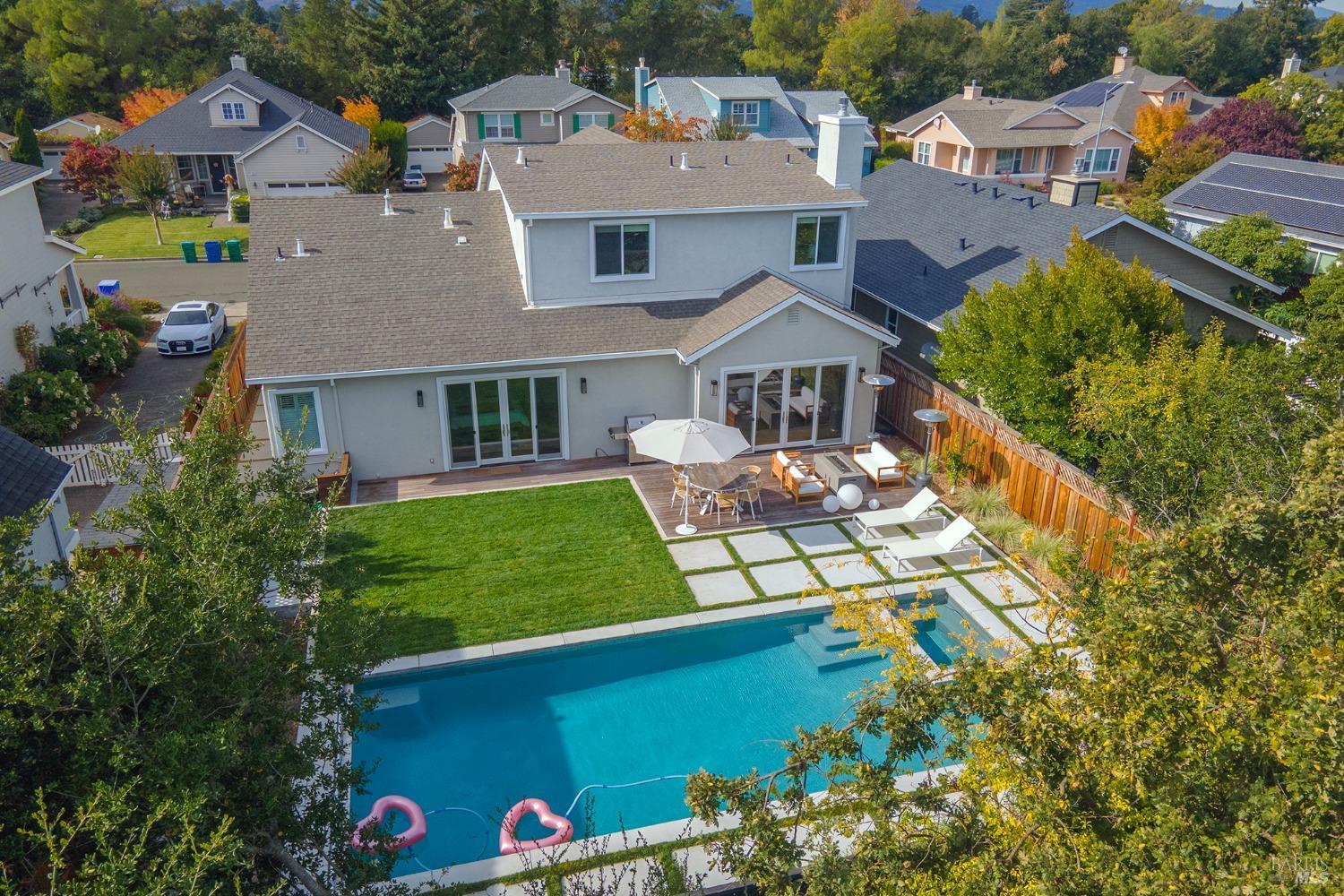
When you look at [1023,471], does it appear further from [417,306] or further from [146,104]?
[146,104]

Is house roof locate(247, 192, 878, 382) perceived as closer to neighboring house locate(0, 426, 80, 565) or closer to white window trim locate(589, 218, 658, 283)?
white window trim locate(589, 218, 658, 283)

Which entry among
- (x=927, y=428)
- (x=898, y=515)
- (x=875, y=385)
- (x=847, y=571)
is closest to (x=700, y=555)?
(x=847, y=571)

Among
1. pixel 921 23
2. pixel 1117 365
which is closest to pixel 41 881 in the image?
pixel 1117 365

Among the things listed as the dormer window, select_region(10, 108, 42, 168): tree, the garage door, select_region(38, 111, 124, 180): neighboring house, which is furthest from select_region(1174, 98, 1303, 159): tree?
select_region(10, 108, 42, 168): tree

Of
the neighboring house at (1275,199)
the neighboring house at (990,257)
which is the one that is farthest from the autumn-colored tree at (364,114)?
the neighboring house at (1275,199)

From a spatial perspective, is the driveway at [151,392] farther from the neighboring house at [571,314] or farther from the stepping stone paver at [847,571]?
the stepping stone paver at [847,571]

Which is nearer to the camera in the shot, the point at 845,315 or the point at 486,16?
A: the point at 845,315

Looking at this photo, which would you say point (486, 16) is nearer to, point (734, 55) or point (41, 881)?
point (734, 55)
